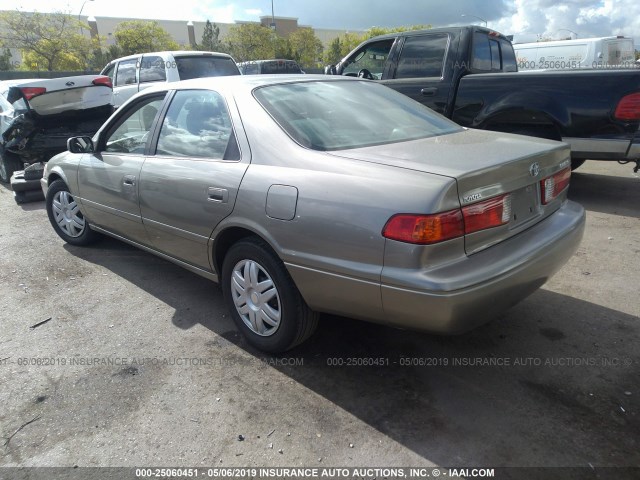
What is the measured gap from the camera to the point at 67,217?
4879 millimetres

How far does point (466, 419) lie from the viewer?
7.81 feet

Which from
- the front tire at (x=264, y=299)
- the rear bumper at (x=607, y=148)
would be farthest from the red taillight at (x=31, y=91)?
the rear bumper at (x=607, y=148)

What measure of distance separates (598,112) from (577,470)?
4.13m

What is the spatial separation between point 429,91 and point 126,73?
7054 mm

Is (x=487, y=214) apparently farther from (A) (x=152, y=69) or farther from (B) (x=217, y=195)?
(A) (x=152, y=69)

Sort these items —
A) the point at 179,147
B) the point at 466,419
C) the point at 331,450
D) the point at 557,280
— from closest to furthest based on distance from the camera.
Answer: the point at 331,450
the point at 466,419
the point at 179,147
the point at 557,280

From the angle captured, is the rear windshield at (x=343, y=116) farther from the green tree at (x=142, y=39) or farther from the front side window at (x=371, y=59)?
the green tree at (x=142, y=39)

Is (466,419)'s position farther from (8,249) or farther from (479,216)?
(8,249)

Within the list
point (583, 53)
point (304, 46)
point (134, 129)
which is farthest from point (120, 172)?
point (304, 46)

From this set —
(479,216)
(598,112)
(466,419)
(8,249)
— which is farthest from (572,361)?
(8,249)

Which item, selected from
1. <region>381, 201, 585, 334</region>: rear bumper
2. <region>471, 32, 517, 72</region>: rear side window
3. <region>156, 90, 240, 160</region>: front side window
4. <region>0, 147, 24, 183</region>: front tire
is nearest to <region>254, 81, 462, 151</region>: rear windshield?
<region>156, 90, 240, 160</region>: front side window

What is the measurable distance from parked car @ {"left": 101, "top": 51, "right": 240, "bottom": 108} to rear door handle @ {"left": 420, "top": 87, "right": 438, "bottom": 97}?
4.80 metres

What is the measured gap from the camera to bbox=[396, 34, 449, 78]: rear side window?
613cm

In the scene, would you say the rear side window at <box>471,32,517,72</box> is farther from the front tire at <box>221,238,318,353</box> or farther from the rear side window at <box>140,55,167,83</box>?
the rear side window at <box>140,55,167,83</box>
